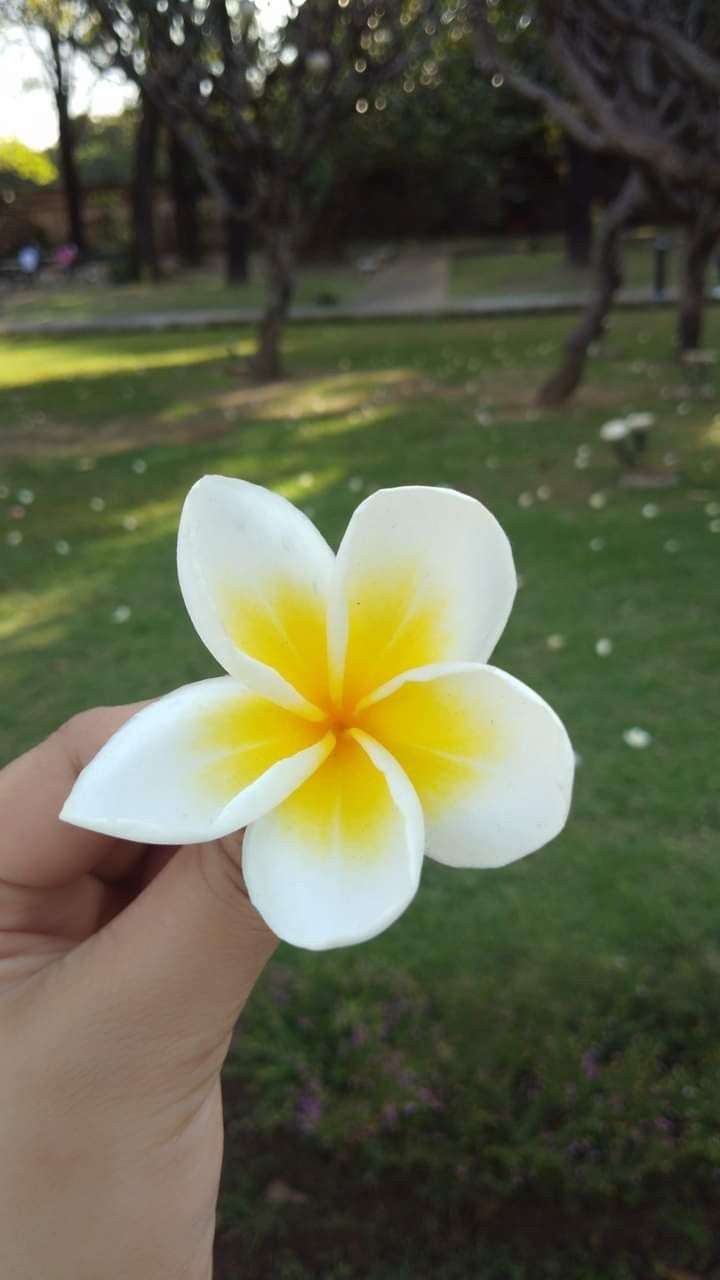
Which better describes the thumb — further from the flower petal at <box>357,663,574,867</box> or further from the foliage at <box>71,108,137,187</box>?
the foliage at <box>71,108,137,187</box>

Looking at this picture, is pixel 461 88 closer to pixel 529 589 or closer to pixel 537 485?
pixel 537 485

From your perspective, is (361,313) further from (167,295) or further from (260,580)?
(260,580)

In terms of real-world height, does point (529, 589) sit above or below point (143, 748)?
below

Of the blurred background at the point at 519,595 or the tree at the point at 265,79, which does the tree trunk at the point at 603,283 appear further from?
the tree at the point at 265,79

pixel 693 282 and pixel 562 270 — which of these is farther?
pixel 562 270

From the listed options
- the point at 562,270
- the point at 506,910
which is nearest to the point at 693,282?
the point at 506,910

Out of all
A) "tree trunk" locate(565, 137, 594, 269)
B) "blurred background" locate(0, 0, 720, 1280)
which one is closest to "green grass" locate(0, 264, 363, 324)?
"blurred background" locate(0, 0, 720, 1280)
